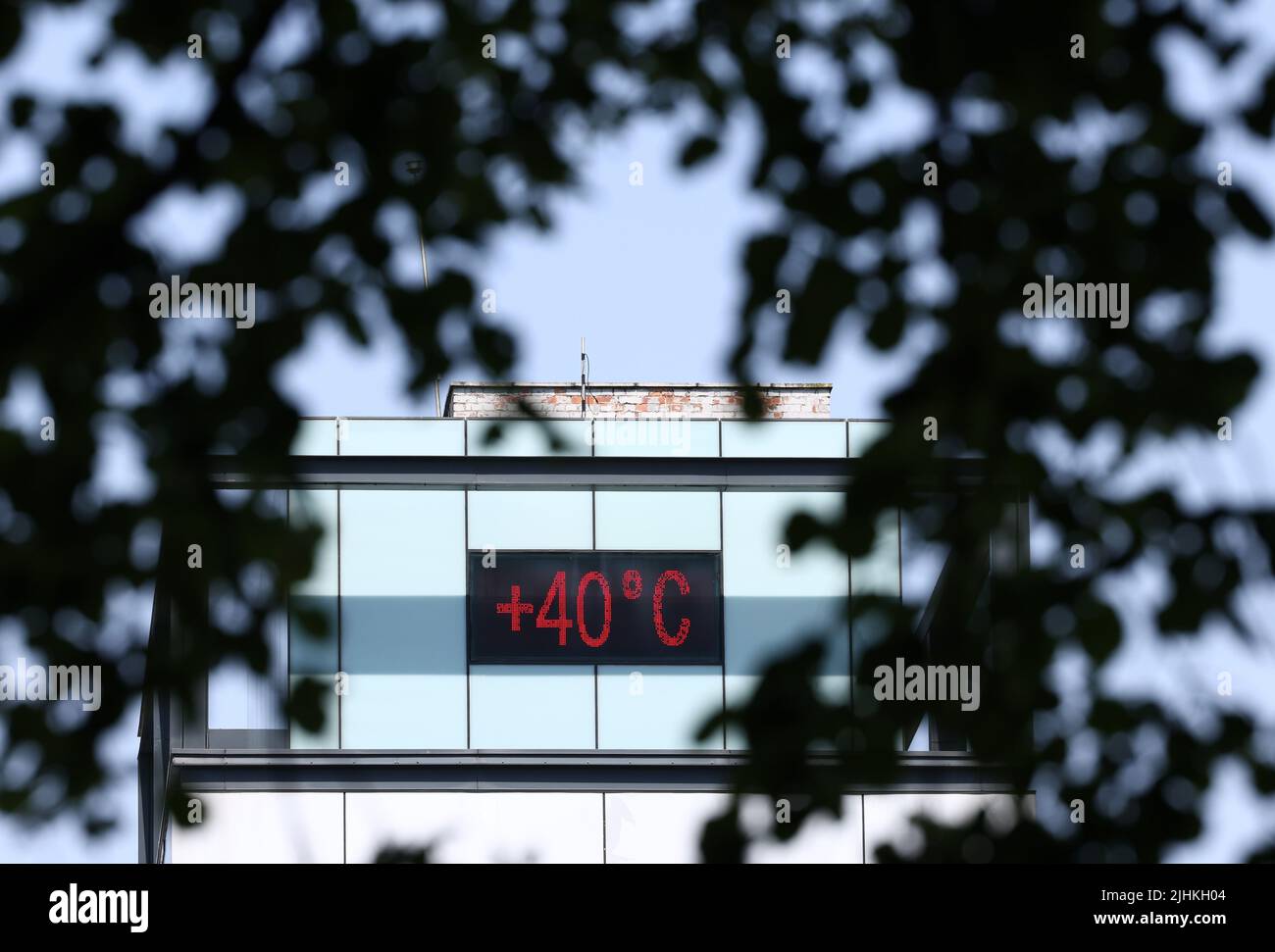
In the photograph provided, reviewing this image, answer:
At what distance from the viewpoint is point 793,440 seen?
965 inches

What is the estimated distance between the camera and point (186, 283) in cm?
404

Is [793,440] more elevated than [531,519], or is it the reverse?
[793,440]

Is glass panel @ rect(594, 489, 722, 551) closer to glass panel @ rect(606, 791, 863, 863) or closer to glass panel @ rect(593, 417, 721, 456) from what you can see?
glass panel @ rect(593, 417, 721, 456)

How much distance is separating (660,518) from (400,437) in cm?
400

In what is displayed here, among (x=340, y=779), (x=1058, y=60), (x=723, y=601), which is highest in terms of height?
(x=1058, y=60)

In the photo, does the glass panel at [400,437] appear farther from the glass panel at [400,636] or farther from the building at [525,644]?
the glass panel at [400,636]

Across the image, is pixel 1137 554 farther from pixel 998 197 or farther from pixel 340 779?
pixel 340 779

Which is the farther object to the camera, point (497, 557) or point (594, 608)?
point (497, 557)

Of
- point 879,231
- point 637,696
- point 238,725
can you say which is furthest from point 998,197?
point 238,725

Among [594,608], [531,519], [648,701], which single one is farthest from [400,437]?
[648,701]

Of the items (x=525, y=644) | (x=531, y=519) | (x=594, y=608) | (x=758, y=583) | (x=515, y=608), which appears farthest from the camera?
(x=531, y=519)

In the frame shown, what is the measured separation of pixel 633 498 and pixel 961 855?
20.7 metres

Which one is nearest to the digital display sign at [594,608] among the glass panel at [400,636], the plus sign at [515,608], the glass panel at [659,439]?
the plus sign at [515,608]

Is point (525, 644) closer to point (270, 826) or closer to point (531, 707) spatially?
point (531, 707)
